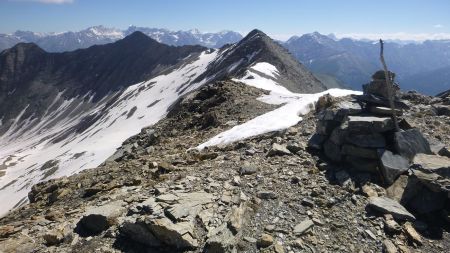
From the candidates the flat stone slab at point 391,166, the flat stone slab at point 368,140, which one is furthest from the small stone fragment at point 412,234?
the flat stone slab at point 368,140

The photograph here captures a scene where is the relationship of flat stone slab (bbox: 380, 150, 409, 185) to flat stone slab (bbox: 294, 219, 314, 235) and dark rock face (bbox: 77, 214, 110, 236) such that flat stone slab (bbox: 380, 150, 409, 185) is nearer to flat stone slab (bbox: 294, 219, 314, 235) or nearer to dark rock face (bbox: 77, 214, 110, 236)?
flat stone slab (bbox: 294, 219, 314, 235)

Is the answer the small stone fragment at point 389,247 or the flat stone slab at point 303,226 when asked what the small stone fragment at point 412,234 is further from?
the flat stone slab at point 303,226

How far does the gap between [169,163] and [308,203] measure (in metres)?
8.60

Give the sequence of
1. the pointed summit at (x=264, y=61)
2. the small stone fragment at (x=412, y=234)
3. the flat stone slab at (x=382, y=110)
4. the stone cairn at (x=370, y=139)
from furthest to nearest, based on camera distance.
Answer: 1. the pointed summit at (x=264, y=61)
2. the flat stone slab at (x=382, y=110)
3. the stone cairn at (x=370, y=139)
4. the small stone fragment at (x=412, y=234)

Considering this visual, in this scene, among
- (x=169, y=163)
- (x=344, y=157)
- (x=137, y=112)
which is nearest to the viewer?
(x=344, y=157)

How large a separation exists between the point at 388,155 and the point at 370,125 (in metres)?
1.64

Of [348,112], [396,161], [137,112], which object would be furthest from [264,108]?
[137,112]

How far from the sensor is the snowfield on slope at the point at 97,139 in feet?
284

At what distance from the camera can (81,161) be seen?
3278 inches

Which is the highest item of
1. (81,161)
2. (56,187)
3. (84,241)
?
(84,241)

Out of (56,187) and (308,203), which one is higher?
(308,203)

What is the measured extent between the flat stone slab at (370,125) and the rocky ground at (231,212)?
2073mm

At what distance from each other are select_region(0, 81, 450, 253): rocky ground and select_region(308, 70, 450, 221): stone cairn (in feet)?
2.12

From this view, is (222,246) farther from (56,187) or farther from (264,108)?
→ (264,108)
